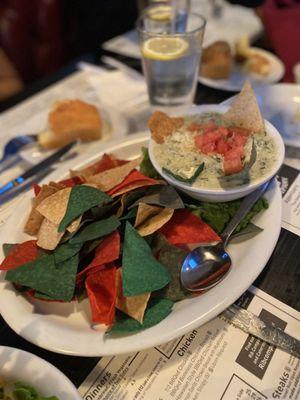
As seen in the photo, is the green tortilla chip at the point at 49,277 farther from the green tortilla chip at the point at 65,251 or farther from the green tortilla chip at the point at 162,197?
the green tortilla chip at the point at 162,197

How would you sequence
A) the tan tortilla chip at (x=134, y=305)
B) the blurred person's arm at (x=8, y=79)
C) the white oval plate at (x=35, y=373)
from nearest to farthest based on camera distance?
1. the white oval plate at (x=35, y=373)
2. the tan tortilla chip at (x=134, y=305)
3. the blurred person's arm at (x=8, y=79)

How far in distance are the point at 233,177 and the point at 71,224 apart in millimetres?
324

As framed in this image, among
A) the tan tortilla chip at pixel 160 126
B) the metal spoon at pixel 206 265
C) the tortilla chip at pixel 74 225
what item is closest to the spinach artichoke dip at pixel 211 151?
the tan tortilla chip at pixel 160 126

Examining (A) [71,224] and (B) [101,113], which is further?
(B) [101,113]

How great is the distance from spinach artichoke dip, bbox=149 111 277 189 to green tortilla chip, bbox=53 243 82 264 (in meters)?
0.24

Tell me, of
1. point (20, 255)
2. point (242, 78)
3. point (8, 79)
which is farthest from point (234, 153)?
point (8, 79)

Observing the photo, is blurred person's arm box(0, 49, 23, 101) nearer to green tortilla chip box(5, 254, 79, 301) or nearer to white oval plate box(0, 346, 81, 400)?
green tortilla chip box(5, 254, 79, 301)

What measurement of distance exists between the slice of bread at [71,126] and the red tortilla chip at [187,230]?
0.49m

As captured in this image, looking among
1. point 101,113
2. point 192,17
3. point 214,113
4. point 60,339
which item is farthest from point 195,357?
point 192,17

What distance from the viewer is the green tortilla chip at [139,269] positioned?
2.02 feet

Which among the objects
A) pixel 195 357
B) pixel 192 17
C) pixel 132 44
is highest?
pixel 192 17

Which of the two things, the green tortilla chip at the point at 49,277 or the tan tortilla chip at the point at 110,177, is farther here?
the tan tortilla chip at the point at 110,177

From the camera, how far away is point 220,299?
63 centimetres

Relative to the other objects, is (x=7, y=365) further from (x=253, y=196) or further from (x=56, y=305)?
(x=253, y=196)
